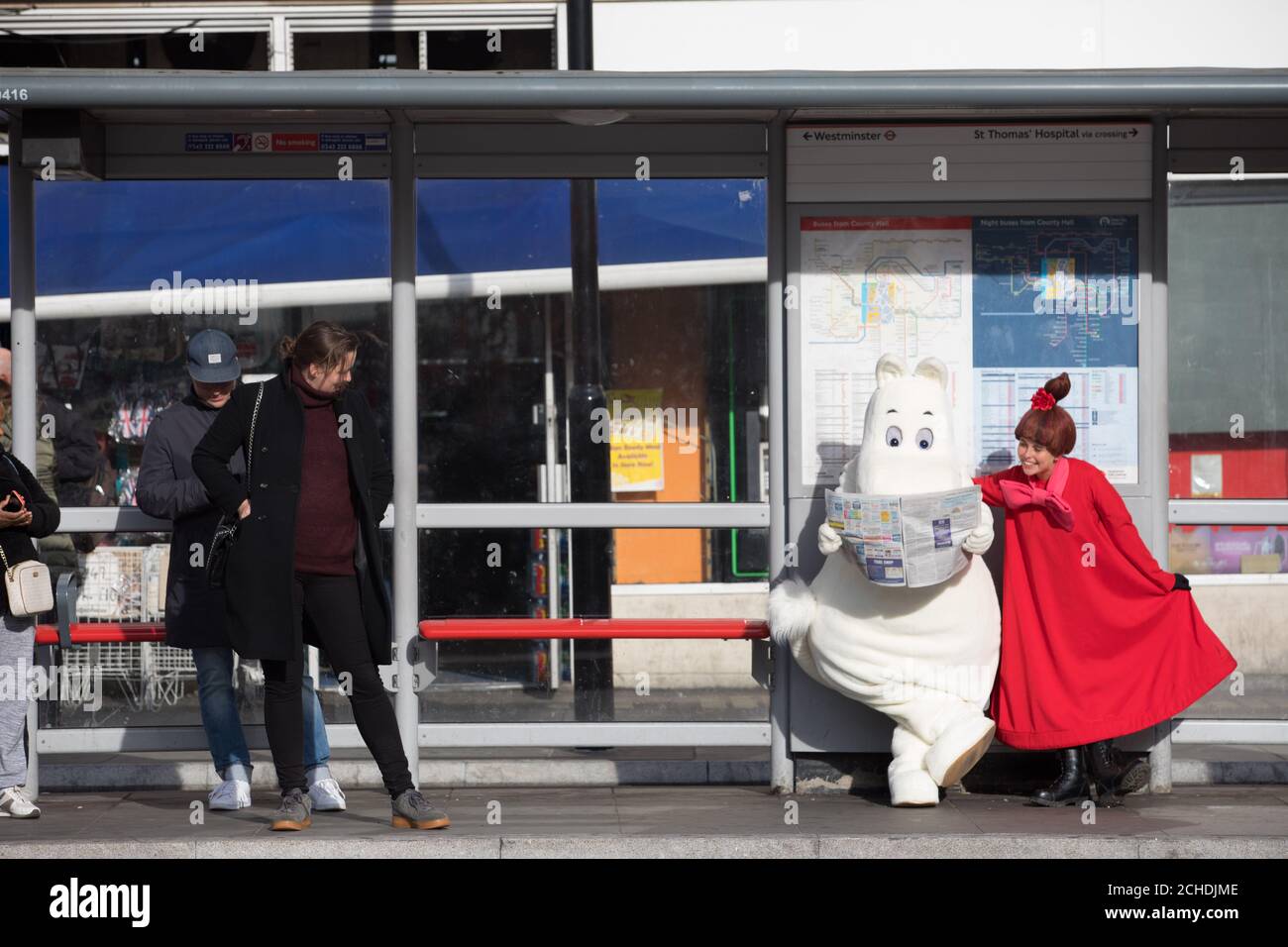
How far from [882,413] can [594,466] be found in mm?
1277

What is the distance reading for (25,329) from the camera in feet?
22.9

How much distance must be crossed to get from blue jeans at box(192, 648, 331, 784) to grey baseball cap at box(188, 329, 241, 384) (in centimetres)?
102

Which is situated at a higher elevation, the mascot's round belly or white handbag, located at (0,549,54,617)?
white handbag, located at (0,549,54,617)

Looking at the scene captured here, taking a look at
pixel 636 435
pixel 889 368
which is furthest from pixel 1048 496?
pixel 636 435

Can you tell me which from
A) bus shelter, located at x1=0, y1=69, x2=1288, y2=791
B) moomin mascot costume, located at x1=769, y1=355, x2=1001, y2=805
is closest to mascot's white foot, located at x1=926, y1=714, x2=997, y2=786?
moomin mascot costume, located at x1=769, y1=355, x2=1001, y2=805

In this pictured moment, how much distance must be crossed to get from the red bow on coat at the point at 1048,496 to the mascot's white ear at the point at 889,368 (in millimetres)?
580

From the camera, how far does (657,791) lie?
707cm

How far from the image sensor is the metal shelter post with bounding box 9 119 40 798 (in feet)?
22.7

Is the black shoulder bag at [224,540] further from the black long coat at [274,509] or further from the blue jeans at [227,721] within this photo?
the blue jeans at [227,721]

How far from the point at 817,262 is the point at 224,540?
2.52 m

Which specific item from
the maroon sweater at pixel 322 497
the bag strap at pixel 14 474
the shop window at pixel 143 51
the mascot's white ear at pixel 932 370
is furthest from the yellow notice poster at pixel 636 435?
the shop window at pixel 143 51

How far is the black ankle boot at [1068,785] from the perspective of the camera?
6.60 meters

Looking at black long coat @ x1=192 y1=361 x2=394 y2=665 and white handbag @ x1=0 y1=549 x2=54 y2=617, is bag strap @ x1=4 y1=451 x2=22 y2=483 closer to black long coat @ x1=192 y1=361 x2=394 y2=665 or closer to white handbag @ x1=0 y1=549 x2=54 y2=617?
white handbag @ x1=0 y1=549 x2=54 y2=617
